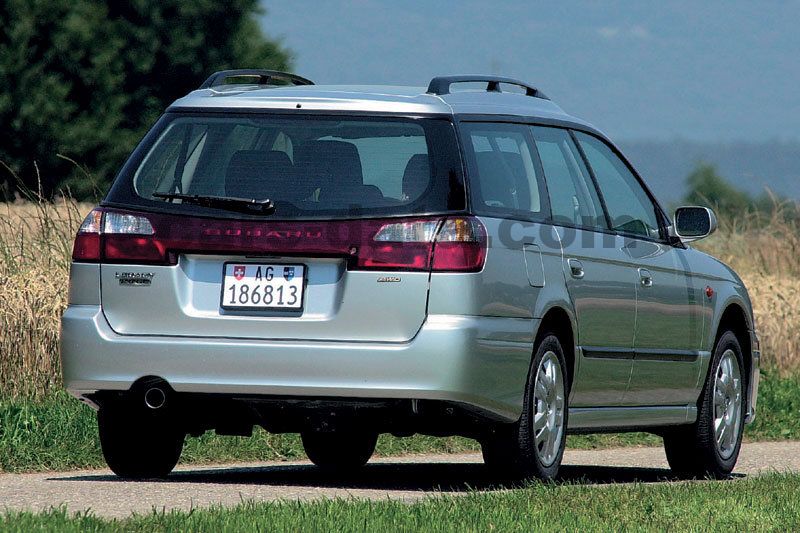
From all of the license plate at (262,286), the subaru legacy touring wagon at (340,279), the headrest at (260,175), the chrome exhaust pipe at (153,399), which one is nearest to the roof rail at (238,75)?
the subaru legacy touring wagon at (340,279)

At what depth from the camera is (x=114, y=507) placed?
7.36 metres

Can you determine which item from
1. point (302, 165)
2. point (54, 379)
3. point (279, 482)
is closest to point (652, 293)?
point (279, 482)

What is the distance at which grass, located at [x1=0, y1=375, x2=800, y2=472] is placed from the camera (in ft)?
32.6

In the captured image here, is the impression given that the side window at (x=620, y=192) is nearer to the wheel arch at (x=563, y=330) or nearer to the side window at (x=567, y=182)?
the side window at (x=567, y=182)

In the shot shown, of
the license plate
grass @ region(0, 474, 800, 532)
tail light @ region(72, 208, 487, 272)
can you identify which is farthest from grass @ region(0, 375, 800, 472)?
grass @ region(0, 474, 800, 532)

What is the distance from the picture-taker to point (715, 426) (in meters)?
10.4

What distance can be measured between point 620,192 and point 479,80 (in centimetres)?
132

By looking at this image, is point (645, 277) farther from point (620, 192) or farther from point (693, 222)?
point (693, 222)

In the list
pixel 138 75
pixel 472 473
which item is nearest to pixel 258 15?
pixel 138 75

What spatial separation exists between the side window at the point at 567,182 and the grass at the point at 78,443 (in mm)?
3084

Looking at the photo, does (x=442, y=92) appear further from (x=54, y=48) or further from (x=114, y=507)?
(x=54, y=48)

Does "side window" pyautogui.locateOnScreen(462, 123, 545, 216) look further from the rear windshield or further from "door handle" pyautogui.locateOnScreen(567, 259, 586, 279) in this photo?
"door handle" pyautogui.locateOnScreen(567, 259, 586, 279)

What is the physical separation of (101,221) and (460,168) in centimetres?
170

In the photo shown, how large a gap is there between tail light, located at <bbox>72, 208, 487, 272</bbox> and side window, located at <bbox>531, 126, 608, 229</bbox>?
1.10 m
